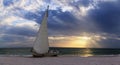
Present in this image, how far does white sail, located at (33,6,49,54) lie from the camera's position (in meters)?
52.8

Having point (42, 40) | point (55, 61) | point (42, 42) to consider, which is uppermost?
point (42, 40)

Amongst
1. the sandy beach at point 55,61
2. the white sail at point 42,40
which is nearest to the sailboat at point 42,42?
the white sail at point 42,40

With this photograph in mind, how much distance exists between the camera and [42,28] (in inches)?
2101

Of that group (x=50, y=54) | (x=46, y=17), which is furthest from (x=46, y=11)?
(x=50, y=54)

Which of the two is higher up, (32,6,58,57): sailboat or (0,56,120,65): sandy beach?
(32,6,58,57): sailboat

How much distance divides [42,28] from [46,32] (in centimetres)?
117

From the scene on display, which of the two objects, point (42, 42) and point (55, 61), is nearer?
point (55, 61)

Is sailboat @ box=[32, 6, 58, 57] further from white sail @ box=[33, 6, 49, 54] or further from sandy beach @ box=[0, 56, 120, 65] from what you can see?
sandy beach @ box=[0, 56, 120, 65]

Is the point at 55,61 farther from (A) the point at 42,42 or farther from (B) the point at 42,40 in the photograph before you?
(B) the point at 42,40

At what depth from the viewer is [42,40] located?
52.9m

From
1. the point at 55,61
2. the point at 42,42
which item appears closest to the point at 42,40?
the point at 42,42

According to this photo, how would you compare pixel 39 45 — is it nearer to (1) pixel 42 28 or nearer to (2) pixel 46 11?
(1) pixel 42 28

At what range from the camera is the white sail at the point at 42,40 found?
5281cm

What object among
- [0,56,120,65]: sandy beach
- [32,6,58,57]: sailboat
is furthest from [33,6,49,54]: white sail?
[0,56,120,65]: sandy beach
